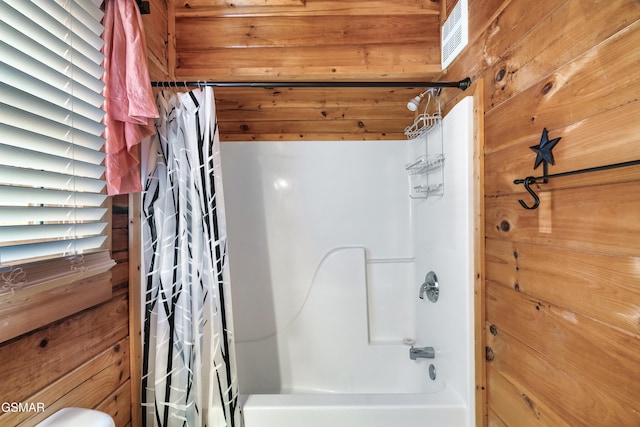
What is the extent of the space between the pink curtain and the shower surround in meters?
1.06

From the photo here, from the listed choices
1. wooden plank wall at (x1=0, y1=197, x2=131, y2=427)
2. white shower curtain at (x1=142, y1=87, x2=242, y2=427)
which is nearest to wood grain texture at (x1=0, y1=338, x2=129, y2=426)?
wooden plank wall at (x1=0, y1=197, x2=131, y2=427)

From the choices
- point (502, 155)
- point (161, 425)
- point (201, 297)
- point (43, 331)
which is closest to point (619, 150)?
point (502, 155)

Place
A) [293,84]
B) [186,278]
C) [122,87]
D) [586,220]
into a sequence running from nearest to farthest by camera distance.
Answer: [586,220] → [122,87] → [186,278] → [293,84]

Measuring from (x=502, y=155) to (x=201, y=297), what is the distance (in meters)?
1.32

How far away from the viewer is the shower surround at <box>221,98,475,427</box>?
198 centimetres

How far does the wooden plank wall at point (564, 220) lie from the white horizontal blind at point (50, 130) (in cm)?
138

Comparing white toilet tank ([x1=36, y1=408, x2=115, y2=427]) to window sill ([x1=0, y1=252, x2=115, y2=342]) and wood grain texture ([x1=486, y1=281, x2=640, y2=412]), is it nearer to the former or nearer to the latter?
window sill ([x1=0, y1=252, x2=115, y2=342])

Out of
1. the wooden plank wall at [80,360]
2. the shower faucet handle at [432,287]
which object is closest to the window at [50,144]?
the wooden plank wall at [80,360]

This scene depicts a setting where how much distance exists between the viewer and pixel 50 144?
2.52 ft

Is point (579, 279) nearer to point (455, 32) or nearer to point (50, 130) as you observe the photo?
point (455, 32)

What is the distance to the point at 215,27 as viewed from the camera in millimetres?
1578

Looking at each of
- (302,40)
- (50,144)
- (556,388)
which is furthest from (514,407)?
(302,40)

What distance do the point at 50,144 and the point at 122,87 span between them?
34cm

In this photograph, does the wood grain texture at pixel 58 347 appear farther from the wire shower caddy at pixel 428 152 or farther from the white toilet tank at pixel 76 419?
the wire shower caddy at pixel 428 152
